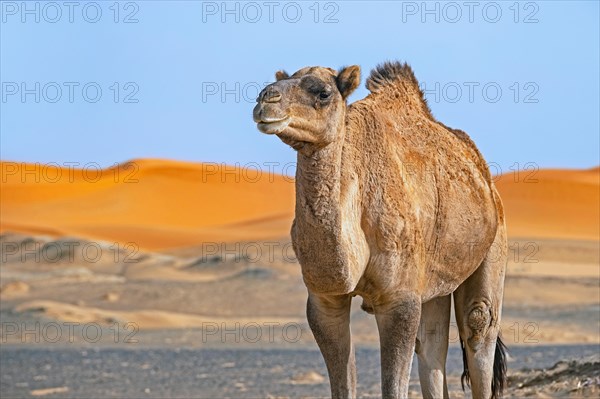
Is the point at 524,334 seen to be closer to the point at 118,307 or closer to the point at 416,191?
the point at 118,307

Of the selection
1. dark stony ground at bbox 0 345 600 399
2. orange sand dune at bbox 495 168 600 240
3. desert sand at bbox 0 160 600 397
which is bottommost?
orange sand dune at bbox 495 168 600 240

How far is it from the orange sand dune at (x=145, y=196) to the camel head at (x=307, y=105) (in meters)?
56.5

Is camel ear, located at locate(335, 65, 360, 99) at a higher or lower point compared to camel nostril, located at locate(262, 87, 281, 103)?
higher

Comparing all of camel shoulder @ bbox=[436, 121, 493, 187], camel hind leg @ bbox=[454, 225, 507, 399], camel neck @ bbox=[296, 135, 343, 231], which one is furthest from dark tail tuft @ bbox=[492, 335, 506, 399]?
camel neck @ bbox=[296, 135, 343, 231]

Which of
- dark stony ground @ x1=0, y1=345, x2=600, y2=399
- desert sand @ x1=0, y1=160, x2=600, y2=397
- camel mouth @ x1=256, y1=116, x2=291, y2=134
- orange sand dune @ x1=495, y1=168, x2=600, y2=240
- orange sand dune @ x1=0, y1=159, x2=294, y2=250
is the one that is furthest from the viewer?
orange sand dune @ x1=0, y1=159, x2=294, y2=250

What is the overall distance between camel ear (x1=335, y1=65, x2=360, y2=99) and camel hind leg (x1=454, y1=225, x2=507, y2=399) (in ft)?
7.65

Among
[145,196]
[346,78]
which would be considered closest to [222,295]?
[346,78]

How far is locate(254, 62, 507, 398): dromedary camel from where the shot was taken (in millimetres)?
6945

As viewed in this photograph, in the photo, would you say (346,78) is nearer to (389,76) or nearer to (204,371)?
(389,76)

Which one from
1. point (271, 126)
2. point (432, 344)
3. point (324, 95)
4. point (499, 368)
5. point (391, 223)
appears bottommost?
point (499, 368)

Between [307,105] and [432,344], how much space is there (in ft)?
9.68

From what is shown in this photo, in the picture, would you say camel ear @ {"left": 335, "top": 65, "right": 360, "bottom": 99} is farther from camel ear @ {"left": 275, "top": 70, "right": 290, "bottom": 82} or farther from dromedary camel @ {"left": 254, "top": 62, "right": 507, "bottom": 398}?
camel ear @ {"left": 275, "top": 70, "right": 290, "bottom": 82}

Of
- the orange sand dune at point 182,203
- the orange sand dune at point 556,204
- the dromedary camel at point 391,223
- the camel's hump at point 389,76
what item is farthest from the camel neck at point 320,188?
the orange sand dune at point 556,204

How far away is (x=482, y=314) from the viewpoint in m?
8.93
